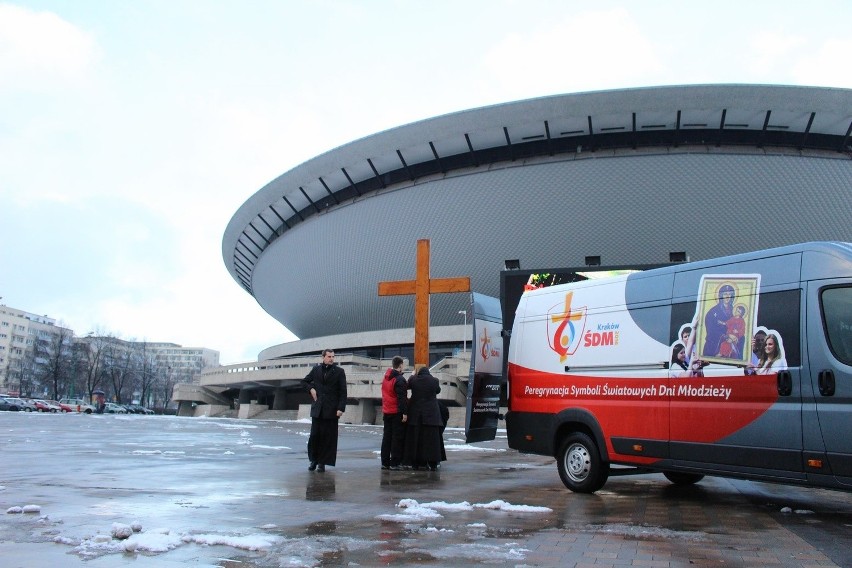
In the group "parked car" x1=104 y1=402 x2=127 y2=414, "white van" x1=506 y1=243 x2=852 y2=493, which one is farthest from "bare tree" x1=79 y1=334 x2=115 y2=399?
"white van" x1=506 y1=243 x2=852 y2=493

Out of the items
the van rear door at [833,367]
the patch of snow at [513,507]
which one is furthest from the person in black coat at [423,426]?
the van rear door at [833,367]

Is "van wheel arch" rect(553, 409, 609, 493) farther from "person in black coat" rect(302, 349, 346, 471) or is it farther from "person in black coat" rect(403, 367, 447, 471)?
"person in black coat" rect(302, 349, 346, 471)

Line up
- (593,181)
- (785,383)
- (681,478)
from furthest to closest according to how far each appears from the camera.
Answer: (593,181), (681,478), (785,383)

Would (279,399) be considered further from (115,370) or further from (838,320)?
(838,320)

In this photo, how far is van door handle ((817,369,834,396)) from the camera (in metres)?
6.01

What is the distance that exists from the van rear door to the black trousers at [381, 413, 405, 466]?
6.38 m

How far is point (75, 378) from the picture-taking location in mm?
89750

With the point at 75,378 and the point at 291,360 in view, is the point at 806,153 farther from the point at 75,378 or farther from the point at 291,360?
the point at 75,378

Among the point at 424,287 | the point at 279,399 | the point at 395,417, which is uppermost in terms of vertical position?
the point at 424,287

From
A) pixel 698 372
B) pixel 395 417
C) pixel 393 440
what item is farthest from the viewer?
pixel 395 417

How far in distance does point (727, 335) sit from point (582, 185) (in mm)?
39319

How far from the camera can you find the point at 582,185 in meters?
45.0

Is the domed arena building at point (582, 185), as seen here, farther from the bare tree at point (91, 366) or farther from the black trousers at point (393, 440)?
the bare tree at point (91, 366)

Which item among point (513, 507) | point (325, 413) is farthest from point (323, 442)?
point (513, 507)
